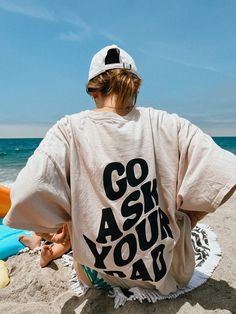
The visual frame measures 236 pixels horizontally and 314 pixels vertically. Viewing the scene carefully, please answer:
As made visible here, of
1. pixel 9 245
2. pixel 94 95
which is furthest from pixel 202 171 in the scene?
pixel 9 245

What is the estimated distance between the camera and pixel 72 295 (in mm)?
1866

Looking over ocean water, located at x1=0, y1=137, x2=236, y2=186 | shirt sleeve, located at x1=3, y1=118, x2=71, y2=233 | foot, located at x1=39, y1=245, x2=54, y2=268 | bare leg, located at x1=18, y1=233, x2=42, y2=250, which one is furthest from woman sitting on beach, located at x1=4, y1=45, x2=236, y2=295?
ocean water, located at x1=0, y1=137, x2=236, y2=186

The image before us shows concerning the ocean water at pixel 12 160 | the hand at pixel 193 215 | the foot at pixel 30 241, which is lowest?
the ocean water at pixel 12 160

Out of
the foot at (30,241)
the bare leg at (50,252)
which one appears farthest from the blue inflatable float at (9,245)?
the bare leg at (50,252)

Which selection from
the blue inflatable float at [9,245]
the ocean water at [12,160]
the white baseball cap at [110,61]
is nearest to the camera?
the white baseball cap at [110,61]

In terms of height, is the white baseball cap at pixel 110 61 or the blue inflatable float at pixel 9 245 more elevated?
the white baseball cap at pixel 110 61

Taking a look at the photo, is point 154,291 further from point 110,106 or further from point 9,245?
point 9,245

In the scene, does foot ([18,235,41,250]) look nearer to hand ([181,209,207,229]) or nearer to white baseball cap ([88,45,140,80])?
hand ([181,209,207,229])

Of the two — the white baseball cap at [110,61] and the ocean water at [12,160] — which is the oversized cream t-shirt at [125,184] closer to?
the white baseball cap at [110,61]

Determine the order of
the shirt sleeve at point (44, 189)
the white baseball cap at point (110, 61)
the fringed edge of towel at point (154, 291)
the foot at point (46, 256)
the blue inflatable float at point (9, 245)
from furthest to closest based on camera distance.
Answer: the blue inflatable float at point (9, 245)
the foot at point (46, 256)
the fringed edge of towel at point (154, 291)
the white baseball cap at point (110, 61)
the shirt sleeve at point (44, 189)

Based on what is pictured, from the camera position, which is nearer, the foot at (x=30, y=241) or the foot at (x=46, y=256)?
the foot at (x=46, y=256)

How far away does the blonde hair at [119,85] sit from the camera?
1.53 m

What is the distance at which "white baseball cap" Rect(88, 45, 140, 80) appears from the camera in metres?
1.55

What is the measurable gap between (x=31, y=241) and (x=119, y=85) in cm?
174
